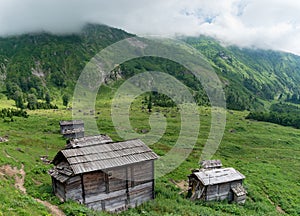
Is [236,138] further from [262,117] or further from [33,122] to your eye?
[33,122]

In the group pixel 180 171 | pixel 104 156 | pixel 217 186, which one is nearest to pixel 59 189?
pixel 104 156

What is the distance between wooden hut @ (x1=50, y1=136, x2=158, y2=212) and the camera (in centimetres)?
2611

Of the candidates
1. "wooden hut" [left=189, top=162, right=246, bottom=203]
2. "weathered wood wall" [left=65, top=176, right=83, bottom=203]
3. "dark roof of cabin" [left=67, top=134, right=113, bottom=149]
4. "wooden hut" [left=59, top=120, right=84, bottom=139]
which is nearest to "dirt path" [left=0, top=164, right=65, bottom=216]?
"weathered wood wall" [left=65, top=176, right=83, bottom=203]

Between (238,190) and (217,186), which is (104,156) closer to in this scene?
(217,186)

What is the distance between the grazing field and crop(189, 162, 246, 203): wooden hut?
3.52ft

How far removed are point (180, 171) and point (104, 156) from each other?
19087 millimetres

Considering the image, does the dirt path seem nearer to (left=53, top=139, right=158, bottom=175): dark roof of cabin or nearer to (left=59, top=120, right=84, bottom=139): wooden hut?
(left=53, top=139, right=158, bottom=175): dark roof of cabin

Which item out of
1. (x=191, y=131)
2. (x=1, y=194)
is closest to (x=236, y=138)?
(x=191, y=131)

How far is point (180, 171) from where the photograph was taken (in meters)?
43.5

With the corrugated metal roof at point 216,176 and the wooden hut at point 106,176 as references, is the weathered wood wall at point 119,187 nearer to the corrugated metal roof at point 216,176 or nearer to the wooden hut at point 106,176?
the wooden hut at point 106,176

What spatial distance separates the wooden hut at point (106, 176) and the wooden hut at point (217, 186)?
6128mm

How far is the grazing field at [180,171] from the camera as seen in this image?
26.3 meters

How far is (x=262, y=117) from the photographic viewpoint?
118 metres

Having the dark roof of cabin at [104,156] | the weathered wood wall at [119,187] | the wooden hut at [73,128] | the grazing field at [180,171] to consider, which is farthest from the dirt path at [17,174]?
the wooden hut at [73,128]
